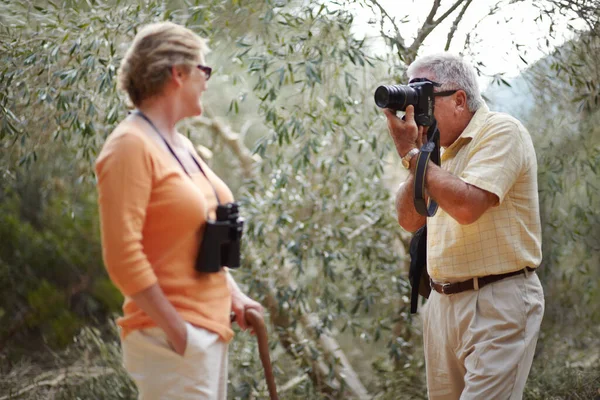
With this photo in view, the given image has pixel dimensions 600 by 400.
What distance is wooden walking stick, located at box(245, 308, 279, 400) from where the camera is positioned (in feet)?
5.65

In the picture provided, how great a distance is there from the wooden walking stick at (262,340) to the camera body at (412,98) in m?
0.82

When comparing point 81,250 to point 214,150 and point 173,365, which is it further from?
point 173,365

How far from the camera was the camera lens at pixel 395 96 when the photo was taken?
211 centimetres

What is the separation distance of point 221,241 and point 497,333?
996mm

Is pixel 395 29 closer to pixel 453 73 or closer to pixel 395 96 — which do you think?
pixel 453 73

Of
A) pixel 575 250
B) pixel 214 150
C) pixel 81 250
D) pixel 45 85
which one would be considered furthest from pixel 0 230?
pixel 575 250

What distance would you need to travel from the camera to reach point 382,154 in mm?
3623

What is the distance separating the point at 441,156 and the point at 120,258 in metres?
1.30

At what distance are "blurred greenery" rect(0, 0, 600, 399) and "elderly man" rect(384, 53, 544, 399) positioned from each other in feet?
3.21

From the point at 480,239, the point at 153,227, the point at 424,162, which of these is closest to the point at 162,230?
the point at 153,227

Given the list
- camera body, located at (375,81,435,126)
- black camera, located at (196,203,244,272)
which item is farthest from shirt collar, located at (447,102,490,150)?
black camera, located at (196,203,244,272)

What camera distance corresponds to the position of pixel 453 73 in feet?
7.39

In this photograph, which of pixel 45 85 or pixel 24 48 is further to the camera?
pixel 45 85

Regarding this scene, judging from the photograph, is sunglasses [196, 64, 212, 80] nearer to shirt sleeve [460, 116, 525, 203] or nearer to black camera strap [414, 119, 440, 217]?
black camera strap [414, 119, 440, 217]
